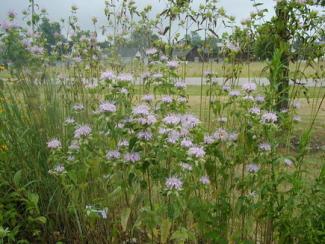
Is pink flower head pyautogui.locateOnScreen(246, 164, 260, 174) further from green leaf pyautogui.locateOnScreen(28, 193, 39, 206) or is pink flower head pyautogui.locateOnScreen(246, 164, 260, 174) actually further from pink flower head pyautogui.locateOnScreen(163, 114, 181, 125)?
green leaf pyautogui.locateOnScreen(28, 193, 39, 206)

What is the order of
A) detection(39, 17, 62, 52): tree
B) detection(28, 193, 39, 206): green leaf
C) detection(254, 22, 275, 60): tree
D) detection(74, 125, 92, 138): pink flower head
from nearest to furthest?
detection(74, 125, 92, 138): pink flower head < detection(28, 193, 39, 206): green leaf < detection(254, 22, 275, 60): tree < detection(39, 17, 62, 52): tree

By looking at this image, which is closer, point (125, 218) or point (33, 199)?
point (125, 218)

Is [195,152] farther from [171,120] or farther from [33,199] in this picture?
[33,199]

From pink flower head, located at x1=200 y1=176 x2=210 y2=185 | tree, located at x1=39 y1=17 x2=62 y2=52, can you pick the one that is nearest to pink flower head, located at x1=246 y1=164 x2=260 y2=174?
pink flower head, located at x1=200 y1=176 x2=210 y2=185

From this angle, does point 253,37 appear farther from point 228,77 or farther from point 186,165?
point 186,165

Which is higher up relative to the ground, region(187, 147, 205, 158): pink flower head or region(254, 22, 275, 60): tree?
region(254, 22, 275, 60): tree

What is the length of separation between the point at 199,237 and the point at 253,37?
128cm

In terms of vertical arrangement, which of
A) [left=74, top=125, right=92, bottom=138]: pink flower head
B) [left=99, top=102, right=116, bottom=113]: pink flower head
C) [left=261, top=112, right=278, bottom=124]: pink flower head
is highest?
[left=99, top=102, right=116, bottom=113]: pink flower head

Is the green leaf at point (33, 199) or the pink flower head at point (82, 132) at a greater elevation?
the pink flower head at point (82, 132)

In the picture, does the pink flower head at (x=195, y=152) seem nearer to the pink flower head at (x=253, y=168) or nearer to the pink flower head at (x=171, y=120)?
the pink flower head at (x=171, y=120)

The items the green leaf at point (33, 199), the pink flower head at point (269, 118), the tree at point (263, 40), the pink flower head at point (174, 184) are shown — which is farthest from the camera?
the tree at point (263, 40)

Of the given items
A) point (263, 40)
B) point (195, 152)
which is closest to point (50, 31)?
point (263, 40)

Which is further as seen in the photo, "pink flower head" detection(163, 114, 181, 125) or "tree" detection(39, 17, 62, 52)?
"tree" detection(39, 17, 62, 52)

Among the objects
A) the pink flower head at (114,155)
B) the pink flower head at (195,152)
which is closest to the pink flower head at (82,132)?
the pink flower head at (114,155)
